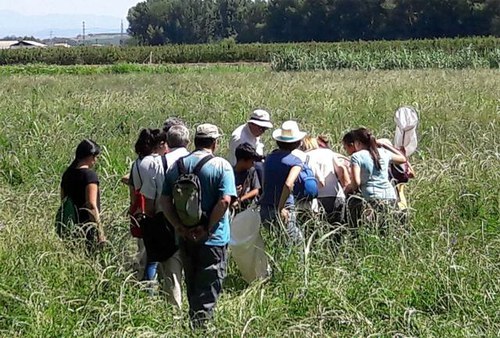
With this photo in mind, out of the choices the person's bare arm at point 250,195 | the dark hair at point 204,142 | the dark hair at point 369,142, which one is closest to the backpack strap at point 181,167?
the dark hair at point 204,142

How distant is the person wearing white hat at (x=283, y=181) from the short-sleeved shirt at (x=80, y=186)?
136cm

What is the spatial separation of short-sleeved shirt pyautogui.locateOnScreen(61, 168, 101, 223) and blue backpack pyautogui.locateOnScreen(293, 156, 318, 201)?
1.65m

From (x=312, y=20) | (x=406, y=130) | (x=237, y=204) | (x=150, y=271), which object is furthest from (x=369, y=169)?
(x=312, y=20)

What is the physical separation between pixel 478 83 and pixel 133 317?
14.2 m

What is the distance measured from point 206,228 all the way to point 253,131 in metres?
2.02

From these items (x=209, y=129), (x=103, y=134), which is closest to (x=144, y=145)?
(x=209, y=129)

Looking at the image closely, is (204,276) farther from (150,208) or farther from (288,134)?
(288,134)

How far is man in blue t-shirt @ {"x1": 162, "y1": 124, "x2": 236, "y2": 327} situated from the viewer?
16.7 ft

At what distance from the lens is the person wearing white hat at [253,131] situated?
22.6 feet

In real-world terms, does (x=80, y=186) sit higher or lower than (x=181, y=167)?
lower

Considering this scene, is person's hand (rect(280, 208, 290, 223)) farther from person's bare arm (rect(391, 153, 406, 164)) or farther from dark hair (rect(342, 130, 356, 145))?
person's bare arm (rect(391, 153, 406, 164))

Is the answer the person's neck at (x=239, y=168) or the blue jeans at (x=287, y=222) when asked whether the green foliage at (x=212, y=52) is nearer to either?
the person's neck at (x=239, y=168)

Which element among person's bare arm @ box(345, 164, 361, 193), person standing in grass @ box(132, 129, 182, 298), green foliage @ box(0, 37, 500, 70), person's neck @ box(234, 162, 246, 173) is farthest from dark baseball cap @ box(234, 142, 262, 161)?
green foliage @ box(0, 37, 500, 70)

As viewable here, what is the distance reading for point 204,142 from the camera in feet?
17.1
